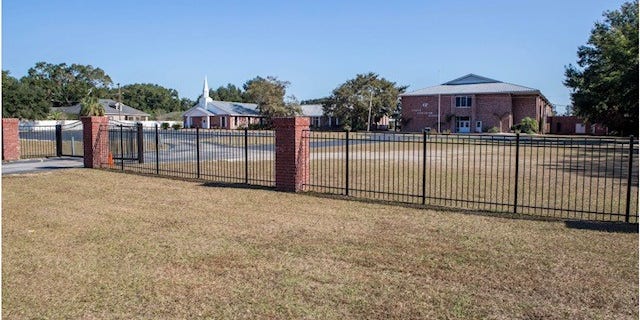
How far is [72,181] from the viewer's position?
13328mm

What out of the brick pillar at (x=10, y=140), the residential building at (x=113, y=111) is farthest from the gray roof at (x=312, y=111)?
the brick pillar at (x=10, y=140)

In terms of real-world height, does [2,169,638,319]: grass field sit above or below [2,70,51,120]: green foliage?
below

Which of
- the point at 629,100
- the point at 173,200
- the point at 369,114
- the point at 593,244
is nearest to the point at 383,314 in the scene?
the point at 593,244

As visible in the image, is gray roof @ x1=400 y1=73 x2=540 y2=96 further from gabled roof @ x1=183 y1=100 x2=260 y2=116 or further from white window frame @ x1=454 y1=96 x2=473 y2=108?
gabled roof @ x1=183 y1=100 x2=260 y2=116

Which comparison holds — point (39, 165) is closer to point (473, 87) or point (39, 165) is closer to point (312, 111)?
point (473, 87)

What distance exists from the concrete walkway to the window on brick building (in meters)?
48.4

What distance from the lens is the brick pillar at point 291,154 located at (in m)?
11.4

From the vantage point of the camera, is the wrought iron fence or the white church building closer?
the wrought iron fence

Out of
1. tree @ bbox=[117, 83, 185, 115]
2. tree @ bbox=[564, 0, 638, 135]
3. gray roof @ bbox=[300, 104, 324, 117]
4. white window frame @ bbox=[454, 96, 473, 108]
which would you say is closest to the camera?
tree @ bbox=[564, 0, 638, 135]

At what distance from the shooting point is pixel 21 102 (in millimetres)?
63188

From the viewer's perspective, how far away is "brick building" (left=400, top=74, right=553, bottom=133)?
57969mm

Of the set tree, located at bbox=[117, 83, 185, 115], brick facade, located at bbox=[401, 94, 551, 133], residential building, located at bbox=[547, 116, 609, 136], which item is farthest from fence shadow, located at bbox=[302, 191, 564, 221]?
tree, located at bbox=[117, 83, 185, 115]

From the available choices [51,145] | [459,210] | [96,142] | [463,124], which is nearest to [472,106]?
[463,124]

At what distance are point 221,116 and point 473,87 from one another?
120ft
